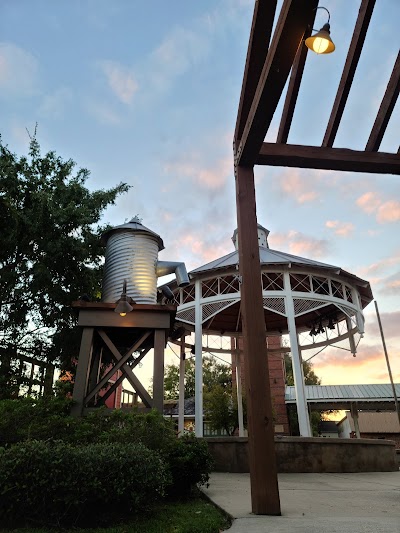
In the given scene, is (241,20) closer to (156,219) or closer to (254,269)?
(254,269)

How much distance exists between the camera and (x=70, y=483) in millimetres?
3490

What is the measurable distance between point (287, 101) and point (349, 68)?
79 centimetres

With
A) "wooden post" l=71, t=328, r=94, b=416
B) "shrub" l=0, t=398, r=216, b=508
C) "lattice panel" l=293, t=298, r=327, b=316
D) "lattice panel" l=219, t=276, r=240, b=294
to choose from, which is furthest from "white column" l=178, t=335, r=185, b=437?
"shrub" l=0, t=398, r=216, b=508

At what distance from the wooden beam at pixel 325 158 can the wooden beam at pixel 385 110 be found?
144 mm

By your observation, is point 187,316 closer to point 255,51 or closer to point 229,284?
point 229,284

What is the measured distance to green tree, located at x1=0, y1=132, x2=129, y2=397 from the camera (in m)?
9.79

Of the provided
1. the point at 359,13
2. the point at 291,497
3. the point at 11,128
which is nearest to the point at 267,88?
the point at 359,13

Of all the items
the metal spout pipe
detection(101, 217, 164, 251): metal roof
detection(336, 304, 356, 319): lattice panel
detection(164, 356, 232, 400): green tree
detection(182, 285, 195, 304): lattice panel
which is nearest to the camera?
detection(101, 217, 164, 251): metal roof

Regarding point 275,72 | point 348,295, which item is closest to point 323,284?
point 348,295

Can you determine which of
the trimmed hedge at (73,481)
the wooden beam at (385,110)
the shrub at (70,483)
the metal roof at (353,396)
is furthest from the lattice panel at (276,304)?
the metal roof at (353,396)

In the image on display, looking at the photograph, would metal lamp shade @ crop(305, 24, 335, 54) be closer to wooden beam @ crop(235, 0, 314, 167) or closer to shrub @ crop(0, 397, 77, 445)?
wooden beam @ crop(235, 0, 314, 167)

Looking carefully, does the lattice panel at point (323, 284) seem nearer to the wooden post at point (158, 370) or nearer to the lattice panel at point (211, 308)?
the lattice panel at point (211, 308)

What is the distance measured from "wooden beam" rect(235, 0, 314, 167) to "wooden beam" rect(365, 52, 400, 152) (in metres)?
1.60

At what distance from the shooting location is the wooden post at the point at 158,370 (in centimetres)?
726
